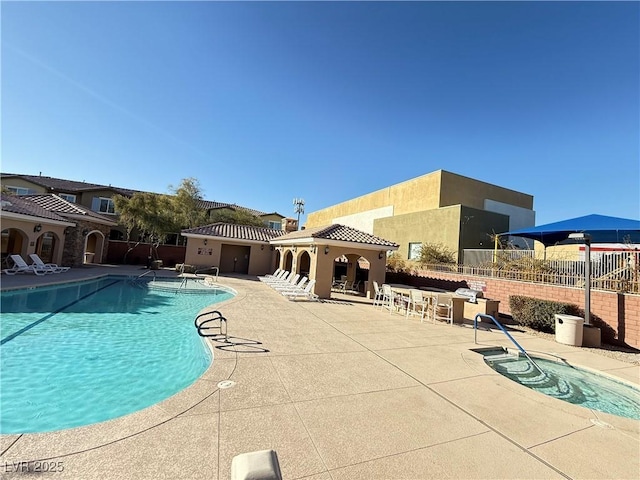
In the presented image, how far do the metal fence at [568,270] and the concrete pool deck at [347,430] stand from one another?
15.1 feet

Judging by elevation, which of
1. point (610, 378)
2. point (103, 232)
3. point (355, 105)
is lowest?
point (610, 378)

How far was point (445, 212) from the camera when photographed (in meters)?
21.8

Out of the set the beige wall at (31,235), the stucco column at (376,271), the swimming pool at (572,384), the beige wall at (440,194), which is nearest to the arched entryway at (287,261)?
the stucco column at (376,271)

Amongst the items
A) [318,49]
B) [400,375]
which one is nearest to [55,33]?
[318,49]

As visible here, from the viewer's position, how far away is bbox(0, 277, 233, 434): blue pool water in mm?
4539

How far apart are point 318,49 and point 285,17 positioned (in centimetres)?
197

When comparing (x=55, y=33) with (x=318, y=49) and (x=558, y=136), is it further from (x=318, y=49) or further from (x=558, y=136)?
(x=558, y=136)

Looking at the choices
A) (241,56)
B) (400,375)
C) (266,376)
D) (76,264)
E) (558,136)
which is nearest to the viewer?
(266,376)

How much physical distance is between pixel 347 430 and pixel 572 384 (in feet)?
19.4

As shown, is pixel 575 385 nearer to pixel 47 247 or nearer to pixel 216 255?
pixel 216 255

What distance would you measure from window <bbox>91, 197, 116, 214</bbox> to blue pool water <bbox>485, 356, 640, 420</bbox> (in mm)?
37031

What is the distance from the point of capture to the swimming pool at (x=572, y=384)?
17.0 feet

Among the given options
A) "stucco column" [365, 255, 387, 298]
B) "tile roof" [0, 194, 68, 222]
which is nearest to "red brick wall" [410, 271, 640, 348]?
"stucco column" [365, 255, 387, 298]

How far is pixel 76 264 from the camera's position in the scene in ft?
72.8
